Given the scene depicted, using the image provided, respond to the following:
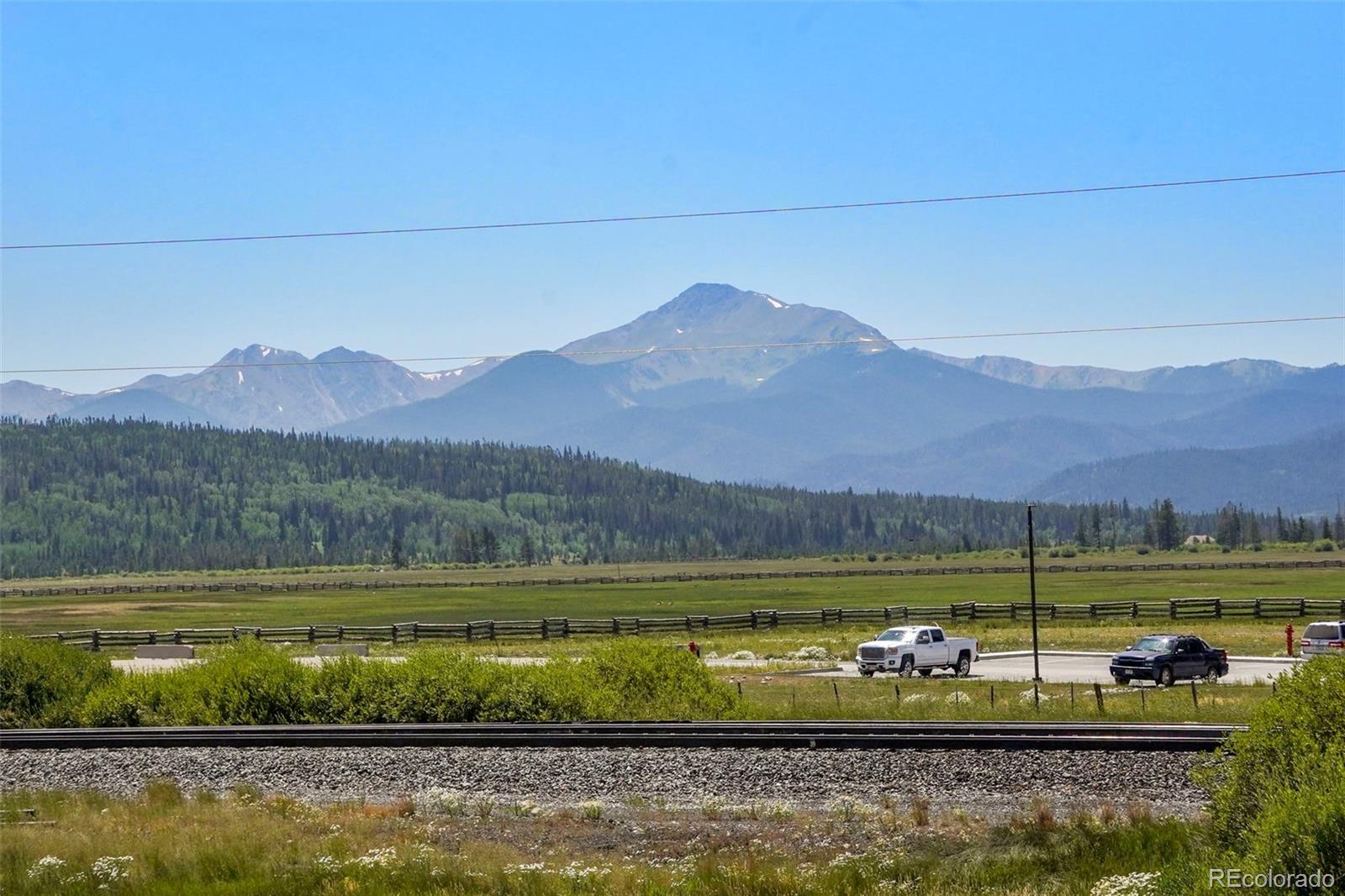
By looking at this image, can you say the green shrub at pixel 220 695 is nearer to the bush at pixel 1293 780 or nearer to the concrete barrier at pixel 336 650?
the bush at pixel 1293 780

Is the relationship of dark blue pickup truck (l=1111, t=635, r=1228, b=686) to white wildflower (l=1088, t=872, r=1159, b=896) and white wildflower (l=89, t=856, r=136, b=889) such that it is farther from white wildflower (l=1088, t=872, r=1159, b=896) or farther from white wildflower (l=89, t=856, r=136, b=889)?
white wildflower (l=89, t=856, r=136, b=889)

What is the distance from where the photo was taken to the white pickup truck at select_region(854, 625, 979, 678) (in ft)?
150

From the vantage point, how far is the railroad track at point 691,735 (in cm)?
2170

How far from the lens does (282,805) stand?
65.5ft

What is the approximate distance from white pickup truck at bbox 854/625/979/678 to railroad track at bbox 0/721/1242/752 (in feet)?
62.1

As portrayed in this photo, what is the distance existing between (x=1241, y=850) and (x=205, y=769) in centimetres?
1837

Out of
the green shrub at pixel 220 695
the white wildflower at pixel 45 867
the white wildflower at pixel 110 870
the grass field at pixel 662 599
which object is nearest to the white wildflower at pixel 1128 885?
the white wildflower at pixel 110 870

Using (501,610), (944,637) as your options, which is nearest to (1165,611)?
(944,637)

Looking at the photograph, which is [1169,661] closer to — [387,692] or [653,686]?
[653,686]

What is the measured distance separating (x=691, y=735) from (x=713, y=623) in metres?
51.1

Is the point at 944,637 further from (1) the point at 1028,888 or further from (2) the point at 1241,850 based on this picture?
(2) the point at 1241,850

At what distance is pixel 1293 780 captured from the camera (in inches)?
421

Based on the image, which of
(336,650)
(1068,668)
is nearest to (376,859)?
(1068,668)

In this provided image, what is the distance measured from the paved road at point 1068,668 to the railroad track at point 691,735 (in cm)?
1730
